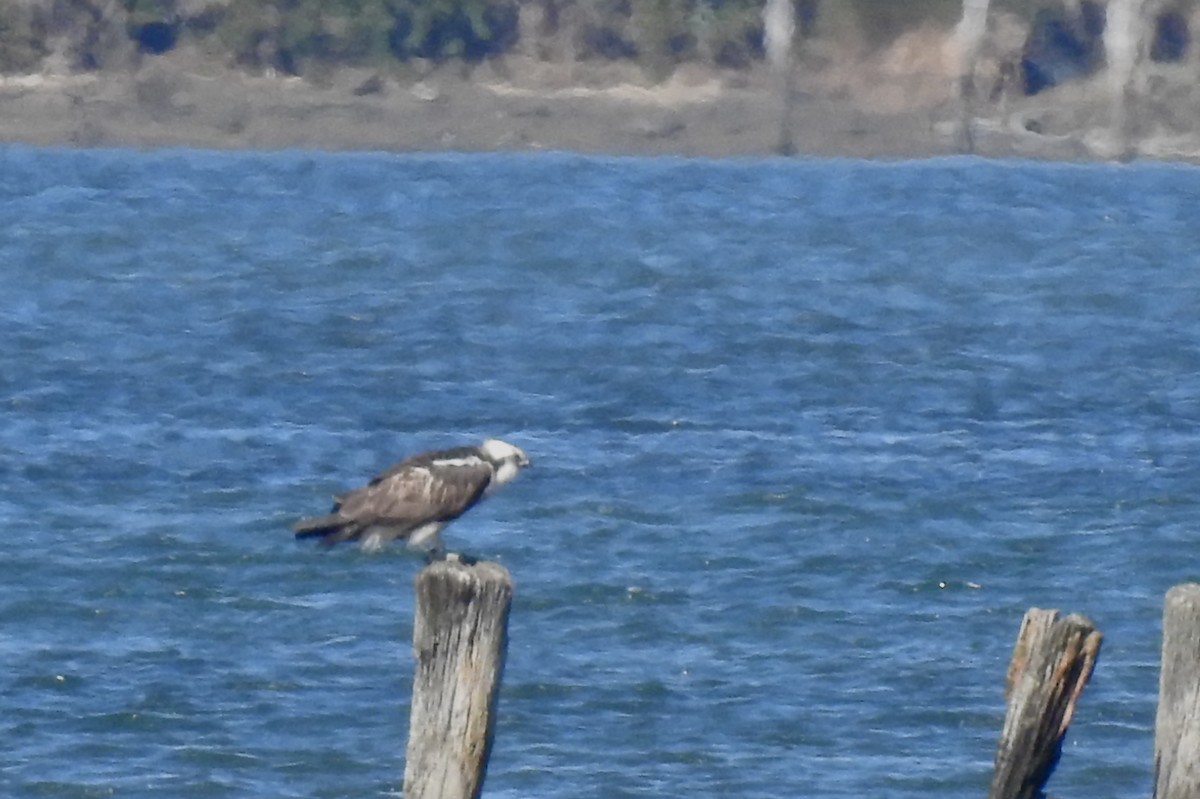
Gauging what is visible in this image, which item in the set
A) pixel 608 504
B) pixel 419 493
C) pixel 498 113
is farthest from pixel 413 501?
pixel 498 113

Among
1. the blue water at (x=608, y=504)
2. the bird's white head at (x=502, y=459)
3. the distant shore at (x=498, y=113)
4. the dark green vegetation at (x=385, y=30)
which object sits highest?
the bird's white head at (x=502, y=459)

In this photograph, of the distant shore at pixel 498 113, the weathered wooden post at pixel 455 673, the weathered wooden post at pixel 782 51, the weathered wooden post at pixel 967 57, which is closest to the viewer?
the weathered wooden post at pixel 455 673

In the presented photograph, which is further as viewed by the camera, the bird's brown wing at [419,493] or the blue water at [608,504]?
the blue water at [608,504]

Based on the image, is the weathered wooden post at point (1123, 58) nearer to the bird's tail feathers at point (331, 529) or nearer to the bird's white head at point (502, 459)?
the bird's white head at point (502, 459)

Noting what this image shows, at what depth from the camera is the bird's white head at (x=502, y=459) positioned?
9.92m

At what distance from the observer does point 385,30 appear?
60.5m

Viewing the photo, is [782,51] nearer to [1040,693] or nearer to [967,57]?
[967,57]

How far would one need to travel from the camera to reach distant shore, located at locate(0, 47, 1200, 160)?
5947cm

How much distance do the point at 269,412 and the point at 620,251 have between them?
18436 millimetres

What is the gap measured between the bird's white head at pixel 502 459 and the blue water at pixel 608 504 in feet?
4.59

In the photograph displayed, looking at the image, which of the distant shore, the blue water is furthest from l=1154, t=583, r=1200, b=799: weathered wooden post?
the distant shore

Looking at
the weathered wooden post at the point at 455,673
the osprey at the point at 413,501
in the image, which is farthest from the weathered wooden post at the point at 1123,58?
the weathered wooden post at the point at 455,673

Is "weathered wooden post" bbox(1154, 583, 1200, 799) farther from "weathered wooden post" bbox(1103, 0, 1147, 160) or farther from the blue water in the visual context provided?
"weathered wooden post" bbox(1103, 0, 1147, 160)

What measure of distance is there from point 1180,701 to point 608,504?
31.9 feet
